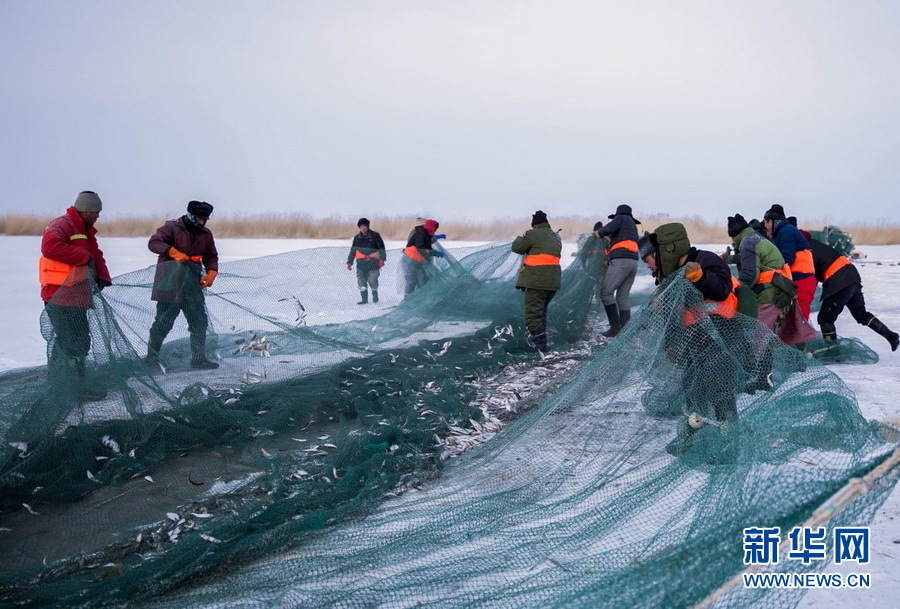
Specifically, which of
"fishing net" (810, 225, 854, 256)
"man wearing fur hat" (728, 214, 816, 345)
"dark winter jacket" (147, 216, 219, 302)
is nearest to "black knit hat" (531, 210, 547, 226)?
"man wearing fur hat" (728, 214, 816, 345)

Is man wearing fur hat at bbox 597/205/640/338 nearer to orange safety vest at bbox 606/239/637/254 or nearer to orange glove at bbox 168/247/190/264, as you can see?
orange safety vest at bbox 606/239/637/254

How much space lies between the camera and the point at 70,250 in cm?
532

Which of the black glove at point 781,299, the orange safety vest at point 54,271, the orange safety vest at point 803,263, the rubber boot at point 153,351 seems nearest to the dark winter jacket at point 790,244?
the orange safety vest at point 803,263

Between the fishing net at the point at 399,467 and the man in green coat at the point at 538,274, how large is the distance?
123 centimetres

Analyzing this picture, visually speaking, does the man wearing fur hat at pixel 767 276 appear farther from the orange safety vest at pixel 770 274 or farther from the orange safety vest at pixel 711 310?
the orange safety vest at pixel 711 310

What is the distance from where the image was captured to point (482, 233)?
2931 centimetres

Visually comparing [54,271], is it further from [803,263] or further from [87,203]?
[803,263]

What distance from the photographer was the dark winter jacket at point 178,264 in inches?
231

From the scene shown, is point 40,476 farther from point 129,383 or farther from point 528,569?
point 528,569

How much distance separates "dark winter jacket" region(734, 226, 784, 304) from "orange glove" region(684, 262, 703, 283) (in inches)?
93.0

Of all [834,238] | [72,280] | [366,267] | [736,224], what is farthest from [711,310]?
[834,238]

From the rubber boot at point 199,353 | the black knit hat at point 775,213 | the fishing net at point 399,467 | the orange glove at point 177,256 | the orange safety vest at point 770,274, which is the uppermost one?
the black knit hat at point 775,213

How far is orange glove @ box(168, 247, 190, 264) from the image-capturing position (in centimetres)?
603

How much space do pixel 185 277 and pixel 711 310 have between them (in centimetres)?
413
